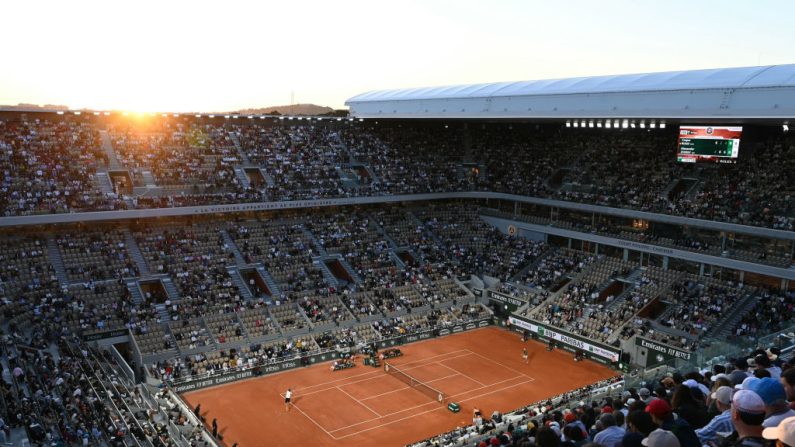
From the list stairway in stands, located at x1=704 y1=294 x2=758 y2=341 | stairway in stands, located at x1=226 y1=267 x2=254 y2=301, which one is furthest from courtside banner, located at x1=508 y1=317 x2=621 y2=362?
stairway in stands, located at x1=226 y1=267 x2=254 y2=301

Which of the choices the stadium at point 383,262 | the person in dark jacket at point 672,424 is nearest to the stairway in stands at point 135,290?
the stadium at point 383,262

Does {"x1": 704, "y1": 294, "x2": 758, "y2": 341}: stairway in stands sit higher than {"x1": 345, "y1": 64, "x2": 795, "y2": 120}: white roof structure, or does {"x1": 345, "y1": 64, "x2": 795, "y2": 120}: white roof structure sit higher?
{"x1": 345, "y1": 64, "x2": 795, "y2": 120}: white roof structure

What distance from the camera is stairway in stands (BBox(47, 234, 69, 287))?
132 ft

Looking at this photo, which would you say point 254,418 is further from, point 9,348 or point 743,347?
point 743,347

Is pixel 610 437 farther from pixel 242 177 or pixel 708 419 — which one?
pixel 242 177

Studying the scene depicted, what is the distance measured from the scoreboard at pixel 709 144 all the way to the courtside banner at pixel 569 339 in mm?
16125

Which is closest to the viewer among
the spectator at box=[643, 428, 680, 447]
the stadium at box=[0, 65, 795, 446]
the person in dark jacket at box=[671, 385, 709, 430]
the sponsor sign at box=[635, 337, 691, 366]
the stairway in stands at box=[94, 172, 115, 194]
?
the spectator at box=[643, 428, 680, 447]

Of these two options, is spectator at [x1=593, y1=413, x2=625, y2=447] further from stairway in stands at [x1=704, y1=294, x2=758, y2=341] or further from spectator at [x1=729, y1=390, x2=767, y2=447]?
Result: stairway in stands at [x1=704, y1=294, x2=758, y2=341]

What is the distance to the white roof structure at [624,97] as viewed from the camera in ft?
122

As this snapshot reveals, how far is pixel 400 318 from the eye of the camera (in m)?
46.9

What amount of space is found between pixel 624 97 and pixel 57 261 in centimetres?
4103

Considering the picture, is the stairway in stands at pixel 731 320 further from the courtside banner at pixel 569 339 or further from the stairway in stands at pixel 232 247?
the stairway in stands at pixel 232 247

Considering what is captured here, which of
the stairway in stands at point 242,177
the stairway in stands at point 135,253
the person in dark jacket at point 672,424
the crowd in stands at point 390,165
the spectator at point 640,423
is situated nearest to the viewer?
the person in dark jacket at point 672,424

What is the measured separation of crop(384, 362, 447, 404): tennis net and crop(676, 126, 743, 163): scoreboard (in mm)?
26361
